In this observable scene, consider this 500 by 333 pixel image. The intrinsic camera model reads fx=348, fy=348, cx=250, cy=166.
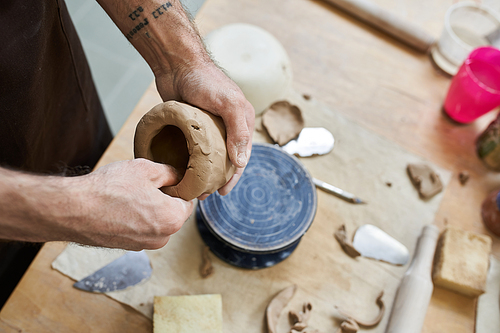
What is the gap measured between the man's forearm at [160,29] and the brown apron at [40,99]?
22 centimetres

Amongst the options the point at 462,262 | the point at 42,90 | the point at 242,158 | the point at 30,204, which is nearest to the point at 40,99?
the point at 42,90

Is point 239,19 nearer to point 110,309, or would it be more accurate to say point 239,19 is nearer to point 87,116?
point 87,116

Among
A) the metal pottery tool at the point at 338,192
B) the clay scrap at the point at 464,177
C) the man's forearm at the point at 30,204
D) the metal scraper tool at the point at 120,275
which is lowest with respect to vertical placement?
the clay scrap at the point at 464,177

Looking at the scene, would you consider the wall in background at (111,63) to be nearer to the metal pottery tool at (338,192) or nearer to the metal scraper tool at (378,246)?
the metal pottery tool at (338,192)

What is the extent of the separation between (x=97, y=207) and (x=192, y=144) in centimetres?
29

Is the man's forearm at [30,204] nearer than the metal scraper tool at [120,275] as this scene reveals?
Yes

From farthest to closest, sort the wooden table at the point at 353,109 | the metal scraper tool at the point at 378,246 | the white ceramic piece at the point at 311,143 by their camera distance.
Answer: the white ceramic piece at the point at 311,143 < the metal scraper tool at the point at 378,246 < the wooden table at the point at 353,109

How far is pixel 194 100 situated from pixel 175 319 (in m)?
0.73

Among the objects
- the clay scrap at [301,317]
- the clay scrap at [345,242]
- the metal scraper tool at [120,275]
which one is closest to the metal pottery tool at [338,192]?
the clay scrap at [345,242]

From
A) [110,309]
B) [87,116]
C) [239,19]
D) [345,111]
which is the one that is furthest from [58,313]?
[239,19]

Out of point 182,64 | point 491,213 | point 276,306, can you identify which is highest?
point 182,64

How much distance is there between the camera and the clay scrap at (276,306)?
123cm

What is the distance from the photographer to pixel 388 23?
6.60 feet

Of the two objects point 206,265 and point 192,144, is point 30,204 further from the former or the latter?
point 206,265
